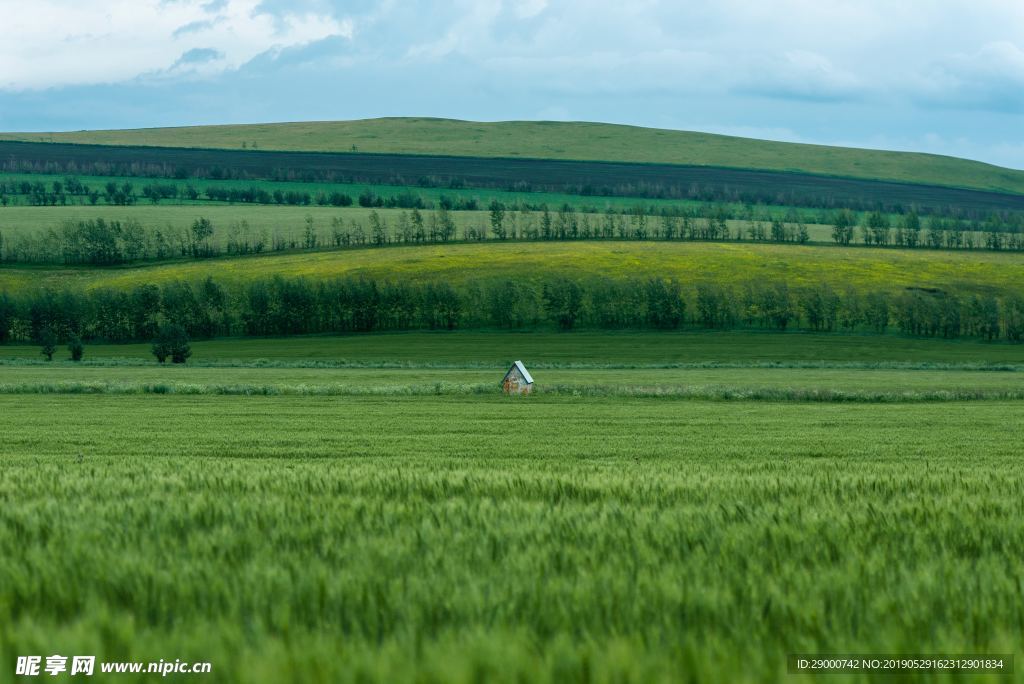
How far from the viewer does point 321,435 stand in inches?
1080

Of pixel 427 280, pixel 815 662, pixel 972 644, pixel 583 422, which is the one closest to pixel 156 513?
pixel 815 662

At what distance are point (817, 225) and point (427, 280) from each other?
10038 cm

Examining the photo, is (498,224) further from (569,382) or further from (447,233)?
(569,382)

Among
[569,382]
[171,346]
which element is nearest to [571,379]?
[569,382]

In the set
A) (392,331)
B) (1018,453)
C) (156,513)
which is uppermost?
A: (156,513)

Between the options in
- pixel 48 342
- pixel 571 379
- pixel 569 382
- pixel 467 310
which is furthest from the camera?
pixel 467 310

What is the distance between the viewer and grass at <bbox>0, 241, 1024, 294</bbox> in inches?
5212

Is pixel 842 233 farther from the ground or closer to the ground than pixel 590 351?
farther from the ground

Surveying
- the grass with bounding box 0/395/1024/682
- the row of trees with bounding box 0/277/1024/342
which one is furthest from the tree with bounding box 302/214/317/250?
the grass with bounding box 0/395/1024/682

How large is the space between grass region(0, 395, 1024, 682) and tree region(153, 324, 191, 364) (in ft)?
248

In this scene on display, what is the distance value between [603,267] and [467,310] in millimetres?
26280

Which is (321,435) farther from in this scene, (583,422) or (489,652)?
(489,652)

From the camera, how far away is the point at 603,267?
450 ft

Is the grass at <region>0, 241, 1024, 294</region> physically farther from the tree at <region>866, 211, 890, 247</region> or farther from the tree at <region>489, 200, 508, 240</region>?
the tree at <region>866, 211, 890, 247</region>
